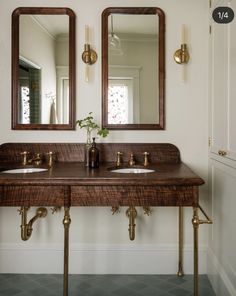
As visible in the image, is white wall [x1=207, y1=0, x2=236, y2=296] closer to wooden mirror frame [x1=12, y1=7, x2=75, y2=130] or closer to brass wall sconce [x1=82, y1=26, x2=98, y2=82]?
brass wall sconce [x1=82, y1=26, x2=98, y2=82]

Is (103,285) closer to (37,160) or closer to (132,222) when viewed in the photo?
(132,222)

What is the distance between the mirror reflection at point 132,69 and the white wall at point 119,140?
91mm

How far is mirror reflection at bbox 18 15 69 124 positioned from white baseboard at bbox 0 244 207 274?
944 mm

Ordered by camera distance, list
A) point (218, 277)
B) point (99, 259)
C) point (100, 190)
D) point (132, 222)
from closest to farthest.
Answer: point (100, 190), point (218, 277), point (132, 222), point (99, 259)

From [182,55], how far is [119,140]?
2.44ft

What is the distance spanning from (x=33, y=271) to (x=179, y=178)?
4.59 feet

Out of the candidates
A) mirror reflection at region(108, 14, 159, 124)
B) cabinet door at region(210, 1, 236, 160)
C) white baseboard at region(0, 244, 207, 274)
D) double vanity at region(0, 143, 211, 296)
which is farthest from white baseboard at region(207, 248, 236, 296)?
mirror reflection at region(108, 14, 159, 124)

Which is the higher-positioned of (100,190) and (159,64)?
(159,64)

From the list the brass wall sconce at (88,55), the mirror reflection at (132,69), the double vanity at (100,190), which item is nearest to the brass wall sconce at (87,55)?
the brass wall sconce at (88,55)

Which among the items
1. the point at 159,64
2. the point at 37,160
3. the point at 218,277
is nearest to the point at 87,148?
the point at 37,160

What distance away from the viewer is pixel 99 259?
88.7 inches

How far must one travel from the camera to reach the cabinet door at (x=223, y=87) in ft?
5.38

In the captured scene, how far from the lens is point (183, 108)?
2.21 meters

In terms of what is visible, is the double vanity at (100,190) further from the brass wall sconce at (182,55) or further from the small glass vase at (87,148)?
the brass wall sconce at (182,55)
